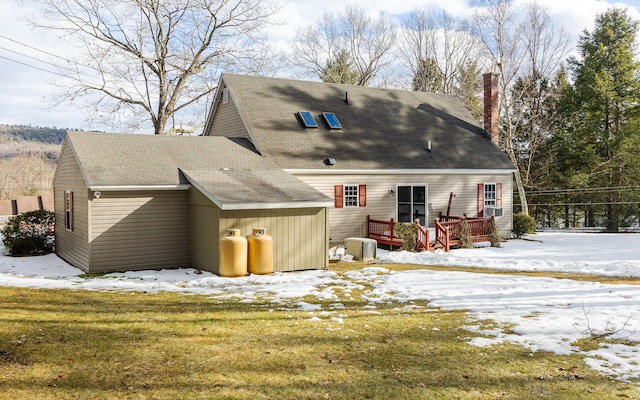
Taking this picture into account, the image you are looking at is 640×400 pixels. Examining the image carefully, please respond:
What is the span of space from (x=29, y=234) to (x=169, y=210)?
21.8ft

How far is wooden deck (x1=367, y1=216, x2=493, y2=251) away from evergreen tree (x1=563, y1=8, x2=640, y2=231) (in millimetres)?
16289

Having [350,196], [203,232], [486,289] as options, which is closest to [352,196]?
[350,196]

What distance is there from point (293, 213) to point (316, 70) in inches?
1217

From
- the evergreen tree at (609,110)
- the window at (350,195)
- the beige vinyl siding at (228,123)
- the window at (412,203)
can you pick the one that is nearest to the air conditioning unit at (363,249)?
the window at (350,195)

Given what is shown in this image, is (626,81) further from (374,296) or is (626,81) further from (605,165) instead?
(374,296)

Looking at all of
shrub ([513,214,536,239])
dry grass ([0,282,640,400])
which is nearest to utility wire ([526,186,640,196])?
shrub ([513,214,536,239])

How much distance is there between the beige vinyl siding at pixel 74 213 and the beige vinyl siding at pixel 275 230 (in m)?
2.95

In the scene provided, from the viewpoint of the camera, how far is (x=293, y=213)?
45.0ft

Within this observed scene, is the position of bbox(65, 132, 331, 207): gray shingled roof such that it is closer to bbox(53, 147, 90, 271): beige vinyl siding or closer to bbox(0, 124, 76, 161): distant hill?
bbox(53, 147, 90, 271): beige vinyl siding

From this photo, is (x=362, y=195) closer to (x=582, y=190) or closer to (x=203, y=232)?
(x=203, y=232)

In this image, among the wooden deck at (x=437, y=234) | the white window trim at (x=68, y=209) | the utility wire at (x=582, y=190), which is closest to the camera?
the white window trim at (x=68, y=209)

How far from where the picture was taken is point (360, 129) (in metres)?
21.1

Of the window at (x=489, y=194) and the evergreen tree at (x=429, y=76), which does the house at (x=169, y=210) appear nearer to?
the window at (x=489, y=194)

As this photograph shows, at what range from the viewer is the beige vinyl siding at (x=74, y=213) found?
45.3 ft
